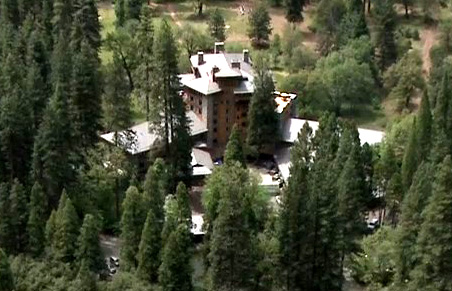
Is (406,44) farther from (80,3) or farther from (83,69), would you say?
(83,69)

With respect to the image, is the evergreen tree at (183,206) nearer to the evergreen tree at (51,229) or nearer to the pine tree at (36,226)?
the evergreen tree at (51,229)

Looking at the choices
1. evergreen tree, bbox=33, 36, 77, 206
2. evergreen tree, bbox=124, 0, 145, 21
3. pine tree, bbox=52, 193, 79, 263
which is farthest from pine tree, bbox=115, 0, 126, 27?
pine tree, bbox=52, 193, 79, 263

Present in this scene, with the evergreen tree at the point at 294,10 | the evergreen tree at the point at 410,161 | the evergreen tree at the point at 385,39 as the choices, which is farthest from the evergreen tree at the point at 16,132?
the evergreen tree at the point at 294,10

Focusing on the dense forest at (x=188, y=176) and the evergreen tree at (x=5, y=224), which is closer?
the dense forest at (x=188, y=176)

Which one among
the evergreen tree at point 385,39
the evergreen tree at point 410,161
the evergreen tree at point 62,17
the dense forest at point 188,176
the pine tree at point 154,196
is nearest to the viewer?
the dense forest at point 188,176

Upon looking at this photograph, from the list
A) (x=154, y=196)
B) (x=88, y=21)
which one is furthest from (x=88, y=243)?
(x=88, y=21)

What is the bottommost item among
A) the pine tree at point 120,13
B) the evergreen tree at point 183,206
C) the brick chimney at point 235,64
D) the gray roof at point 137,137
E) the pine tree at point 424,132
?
the evergreen tree at point 183,206

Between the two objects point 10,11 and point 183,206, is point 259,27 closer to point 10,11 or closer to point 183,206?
point 10,11
